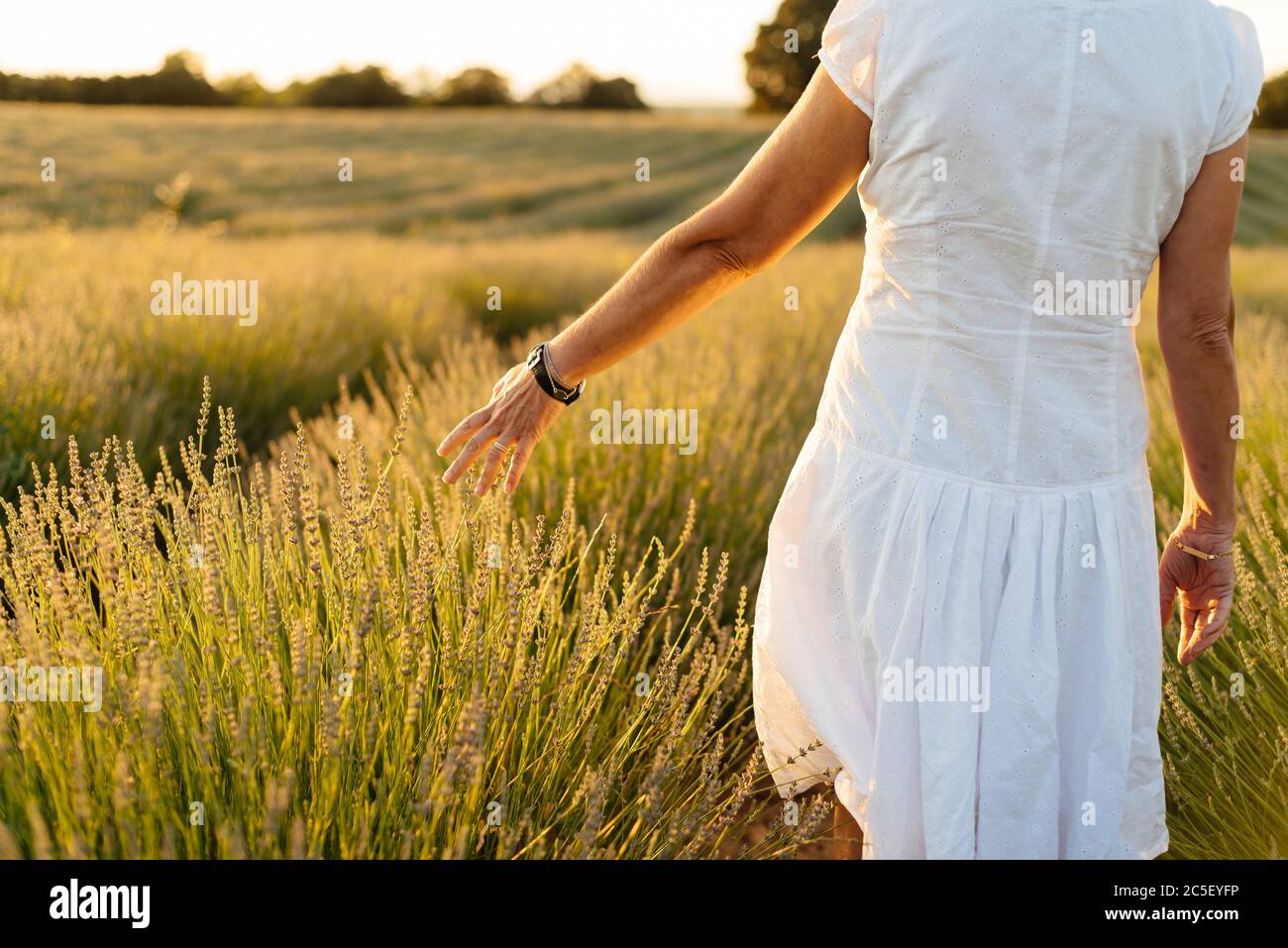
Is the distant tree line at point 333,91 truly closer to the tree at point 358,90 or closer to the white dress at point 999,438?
the tree at point 358,90

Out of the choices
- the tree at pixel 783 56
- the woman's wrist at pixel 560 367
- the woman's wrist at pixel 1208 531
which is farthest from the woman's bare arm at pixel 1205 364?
the tree at pixel 783 56

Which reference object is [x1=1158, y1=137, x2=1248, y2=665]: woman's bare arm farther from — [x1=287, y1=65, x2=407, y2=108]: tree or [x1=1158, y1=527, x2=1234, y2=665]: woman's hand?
[x1=287, y1=65, x2=407, y2=108]: tree

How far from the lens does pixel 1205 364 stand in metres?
1.57

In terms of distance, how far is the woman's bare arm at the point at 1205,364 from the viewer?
57.3 inches

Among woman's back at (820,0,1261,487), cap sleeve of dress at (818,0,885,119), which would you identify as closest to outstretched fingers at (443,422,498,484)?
woman's back at (820,0,1261,487)

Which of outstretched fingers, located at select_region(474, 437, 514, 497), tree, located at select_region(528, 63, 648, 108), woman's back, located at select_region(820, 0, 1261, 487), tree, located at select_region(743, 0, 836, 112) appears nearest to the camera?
woman's back, located at select_region(820, 0, 1261, 487)

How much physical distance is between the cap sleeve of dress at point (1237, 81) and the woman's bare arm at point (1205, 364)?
0.02 m

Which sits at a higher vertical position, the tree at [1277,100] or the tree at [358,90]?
the tree at [358,90]

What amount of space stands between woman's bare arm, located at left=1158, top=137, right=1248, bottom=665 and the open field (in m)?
0.63

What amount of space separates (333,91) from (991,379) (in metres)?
62.7

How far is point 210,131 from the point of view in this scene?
30453 millimetres

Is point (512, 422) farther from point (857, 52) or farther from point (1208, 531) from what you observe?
point (1208, 531)

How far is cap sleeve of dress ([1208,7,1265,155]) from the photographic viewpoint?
4.64 ft

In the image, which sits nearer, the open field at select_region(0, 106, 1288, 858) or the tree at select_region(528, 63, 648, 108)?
the open field at select_region(0, 106, 1288, 858)
